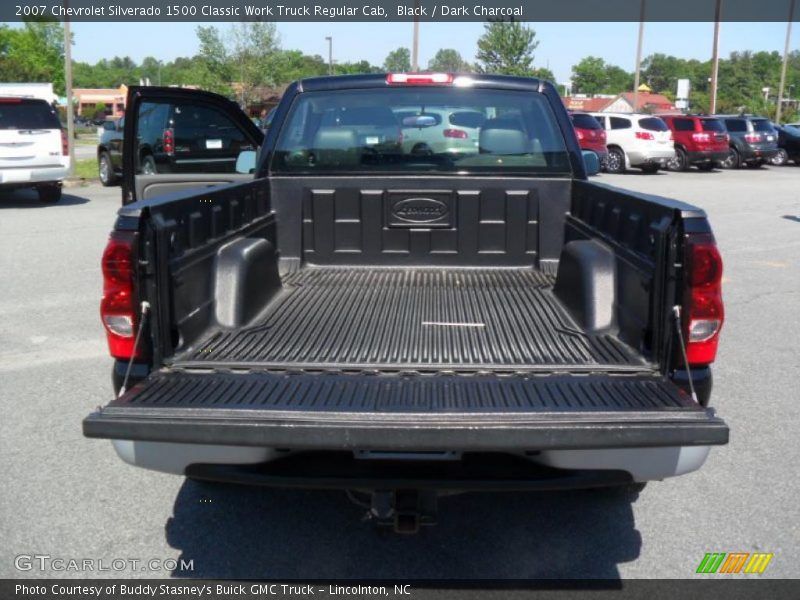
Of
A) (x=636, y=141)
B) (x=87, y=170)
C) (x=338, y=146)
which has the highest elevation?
(x=338, y=146)

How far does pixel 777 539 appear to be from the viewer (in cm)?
356

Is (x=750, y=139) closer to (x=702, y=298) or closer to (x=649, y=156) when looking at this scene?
(x=649, y=156)

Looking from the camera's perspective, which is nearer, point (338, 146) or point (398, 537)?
point (398, 537)

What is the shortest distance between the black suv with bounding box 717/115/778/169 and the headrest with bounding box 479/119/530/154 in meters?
25.1

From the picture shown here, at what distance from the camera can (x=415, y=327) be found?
12.6 feet

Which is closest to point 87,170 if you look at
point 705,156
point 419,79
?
point 705,156

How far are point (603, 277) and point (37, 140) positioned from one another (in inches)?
515

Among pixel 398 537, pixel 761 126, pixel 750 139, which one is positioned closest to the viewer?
pixel 398 537

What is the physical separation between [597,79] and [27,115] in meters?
116

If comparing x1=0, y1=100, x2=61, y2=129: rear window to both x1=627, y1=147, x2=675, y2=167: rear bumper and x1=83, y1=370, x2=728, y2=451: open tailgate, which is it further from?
x1=627, y1=147, x2=675, y2=167: rear bumper

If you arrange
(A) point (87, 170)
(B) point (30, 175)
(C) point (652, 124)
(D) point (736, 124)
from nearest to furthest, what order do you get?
(B) point (30, 175), (A) point (87, 170), (C) point (652, 124), (D) point (736, 124)

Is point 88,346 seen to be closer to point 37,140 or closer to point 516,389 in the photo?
point 516,389

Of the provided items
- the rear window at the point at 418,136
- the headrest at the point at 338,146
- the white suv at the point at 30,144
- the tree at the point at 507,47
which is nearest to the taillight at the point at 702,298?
the rear window at the point at 418,136

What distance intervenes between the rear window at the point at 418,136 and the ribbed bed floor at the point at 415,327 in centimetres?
66
